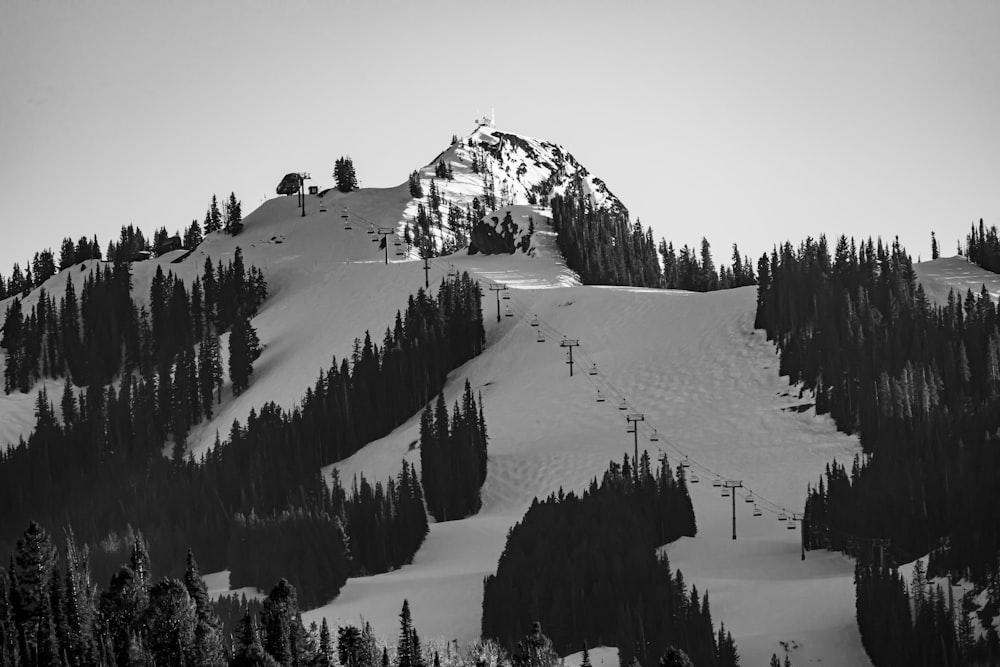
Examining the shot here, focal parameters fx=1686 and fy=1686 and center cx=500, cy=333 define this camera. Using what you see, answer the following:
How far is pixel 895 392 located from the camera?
131625mm

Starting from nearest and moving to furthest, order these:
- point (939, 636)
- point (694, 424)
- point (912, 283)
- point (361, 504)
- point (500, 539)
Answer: point (939, 636) < point (500, 539) < point (361, 504) < point (694, 424) < point (912, 283)

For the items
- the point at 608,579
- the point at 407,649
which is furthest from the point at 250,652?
the point at 608,579

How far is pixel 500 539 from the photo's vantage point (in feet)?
397

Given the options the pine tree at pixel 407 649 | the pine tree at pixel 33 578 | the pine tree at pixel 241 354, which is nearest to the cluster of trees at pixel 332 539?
the pine tree at pixel 33 578

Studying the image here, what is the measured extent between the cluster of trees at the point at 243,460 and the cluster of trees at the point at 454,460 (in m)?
2.64

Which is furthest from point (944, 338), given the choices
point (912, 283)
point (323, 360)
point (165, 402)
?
point (165, 402)

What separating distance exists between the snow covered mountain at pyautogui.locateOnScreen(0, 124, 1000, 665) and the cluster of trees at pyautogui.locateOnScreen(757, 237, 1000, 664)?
2.67 m

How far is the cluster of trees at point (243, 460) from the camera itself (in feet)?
453

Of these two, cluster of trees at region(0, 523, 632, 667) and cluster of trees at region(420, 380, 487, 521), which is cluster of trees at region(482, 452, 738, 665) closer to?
cluster of trees at region(0, 523, 632, 667)

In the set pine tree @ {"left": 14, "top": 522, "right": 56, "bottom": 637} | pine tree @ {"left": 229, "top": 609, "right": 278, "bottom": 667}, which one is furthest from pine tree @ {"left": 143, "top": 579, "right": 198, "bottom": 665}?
pine tree @ {"left": 14, "top": 522, "right": 56, "bottom": 637}

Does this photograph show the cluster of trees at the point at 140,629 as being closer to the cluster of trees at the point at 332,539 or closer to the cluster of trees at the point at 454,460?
the cluster of trees at the point at 332,539

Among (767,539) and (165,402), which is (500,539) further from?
(165,402)

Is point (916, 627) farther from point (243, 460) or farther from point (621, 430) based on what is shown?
point (243, 460)

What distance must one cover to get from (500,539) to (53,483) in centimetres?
8042
